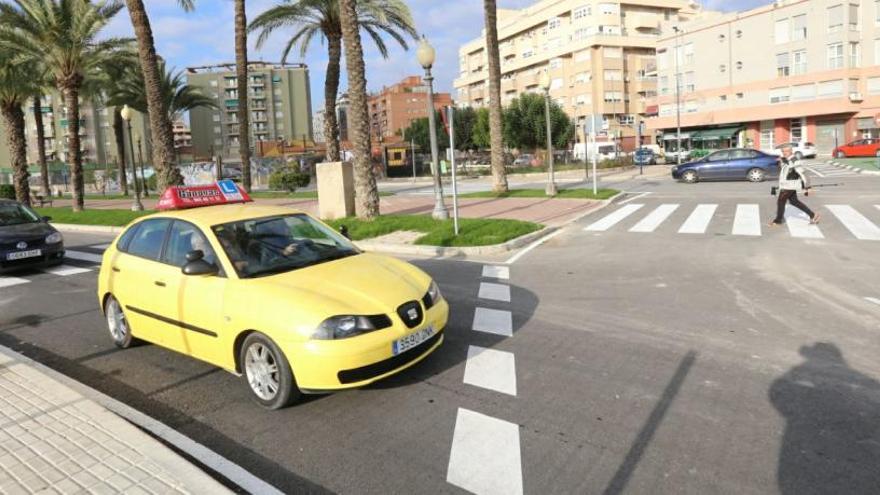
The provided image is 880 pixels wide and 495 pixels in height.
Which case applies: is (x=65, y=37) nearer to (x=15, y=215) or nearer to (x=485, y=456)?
(x=15, y=215)

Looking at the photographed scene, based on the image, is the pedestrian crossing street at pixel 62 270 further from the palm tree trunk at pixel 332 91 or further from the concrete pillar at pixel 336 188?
the palm tree trunk at pixel 332 91

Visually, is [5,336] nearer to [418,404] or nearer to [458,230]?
[418,404]

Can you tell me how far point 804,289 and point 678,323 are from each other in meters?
2.38

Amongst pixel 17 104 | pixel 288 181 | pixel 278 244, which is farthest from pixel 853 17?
pixel 278 244

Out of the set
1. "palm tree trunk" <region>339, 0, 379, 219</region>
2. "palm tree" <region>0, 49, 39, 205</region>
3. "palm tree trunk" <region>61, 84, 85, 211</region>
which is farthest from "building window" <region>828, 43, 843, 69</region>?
"palm tree" <region>0, 49, 39, 205</region>

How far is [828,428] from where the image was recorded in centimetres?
392

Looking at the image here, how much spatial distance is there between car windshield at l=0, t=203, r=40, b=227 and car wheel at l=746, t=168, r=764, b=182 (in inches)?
905

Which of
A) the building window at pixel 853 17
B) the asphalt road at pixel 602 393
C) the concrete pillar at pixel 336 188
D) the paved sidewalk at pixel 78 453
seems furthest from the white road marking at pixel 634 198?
the building window at pixel 853 17

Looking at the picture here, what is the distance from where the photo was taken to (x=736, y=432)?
12.9 ft

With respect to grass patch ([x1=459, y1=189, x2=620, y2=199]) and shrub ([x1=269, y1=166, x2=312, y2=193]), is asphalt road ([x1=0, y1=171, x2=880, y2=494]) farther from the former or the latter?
shrub ([x1=269, y1=166, x2=312, y2=193])

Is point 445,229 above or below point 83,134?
below

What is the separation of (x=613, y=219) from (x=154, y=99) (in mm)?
14296

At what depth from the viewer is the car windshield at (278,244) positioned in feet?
16.9

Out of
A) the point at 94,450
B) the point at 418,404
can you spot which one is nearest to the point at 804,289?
the point at 418,404
